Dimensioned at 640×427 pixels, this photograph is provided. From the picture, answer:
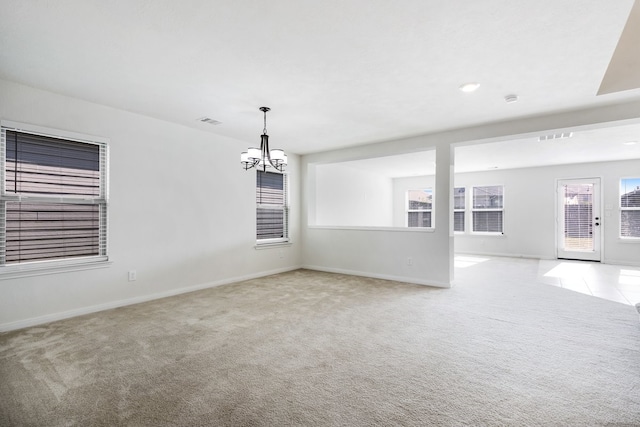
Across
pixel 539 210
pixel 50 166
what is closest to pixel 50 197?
pixel 50 166

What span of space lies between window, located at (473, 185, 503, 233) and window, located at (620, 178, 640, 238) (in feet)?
8.12

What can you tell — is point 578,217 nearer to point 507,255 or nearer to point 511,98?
point 507,255

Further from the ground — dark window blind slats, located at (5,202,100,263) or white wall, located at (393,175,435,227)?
white wall, located at (393,175,435,227)

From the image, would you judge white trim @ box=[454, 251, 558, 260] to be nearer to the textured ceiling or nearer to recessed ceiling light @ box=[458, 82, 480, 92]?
the textured ceiling

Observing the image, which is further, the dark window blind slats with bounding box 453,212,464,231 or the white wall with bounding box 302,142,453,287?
the dark window blind slats with bounding box 453,212,464,231

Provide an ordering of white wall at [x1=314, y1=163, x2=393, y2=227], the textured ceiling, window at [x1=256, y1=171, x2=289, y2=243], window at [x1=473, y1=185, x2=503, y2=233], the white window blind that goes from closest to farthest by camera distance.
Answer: the textured ceiling → window at [x1=256, y1=171, x2=289, y2=243] → white wall at [x1=314, y1=163, x2=393, y2=227] → the white window blind → window at [x1=473, y1=185, x2=503, y2=233]

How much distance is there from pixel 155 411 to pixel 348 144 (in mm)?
4993

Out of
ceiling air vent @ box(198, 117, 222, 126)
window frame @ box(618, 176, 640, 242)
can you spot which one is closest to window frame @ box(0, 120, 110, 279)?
ceiling air vent @ box(198, 117, 222, 126)

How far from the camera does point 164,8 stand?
207cm

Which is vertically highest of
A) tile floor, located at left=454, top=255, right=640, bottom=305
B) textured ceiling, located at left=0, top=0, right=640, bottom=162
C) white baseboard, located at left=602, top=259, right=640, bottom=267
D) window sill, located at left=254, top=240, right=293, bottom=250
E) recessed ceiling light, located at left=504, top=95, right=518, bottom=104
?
textured ceiling, located at left=0, top=0, right=640, bottom=162

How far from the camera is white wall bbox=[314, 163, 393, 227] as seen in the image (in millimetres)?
7598

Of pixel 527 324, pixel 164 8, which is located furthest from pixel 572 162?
pixel 164 8

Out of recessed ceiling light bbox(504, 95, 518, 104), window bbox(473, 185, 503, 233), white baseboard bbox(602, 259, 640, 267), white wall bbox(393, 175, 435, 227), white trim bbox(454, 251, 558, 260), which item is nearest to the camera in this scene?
recessed ceiling light bbox(504, 95, 518, 104)

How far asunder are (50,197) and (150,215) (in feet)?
3.52
